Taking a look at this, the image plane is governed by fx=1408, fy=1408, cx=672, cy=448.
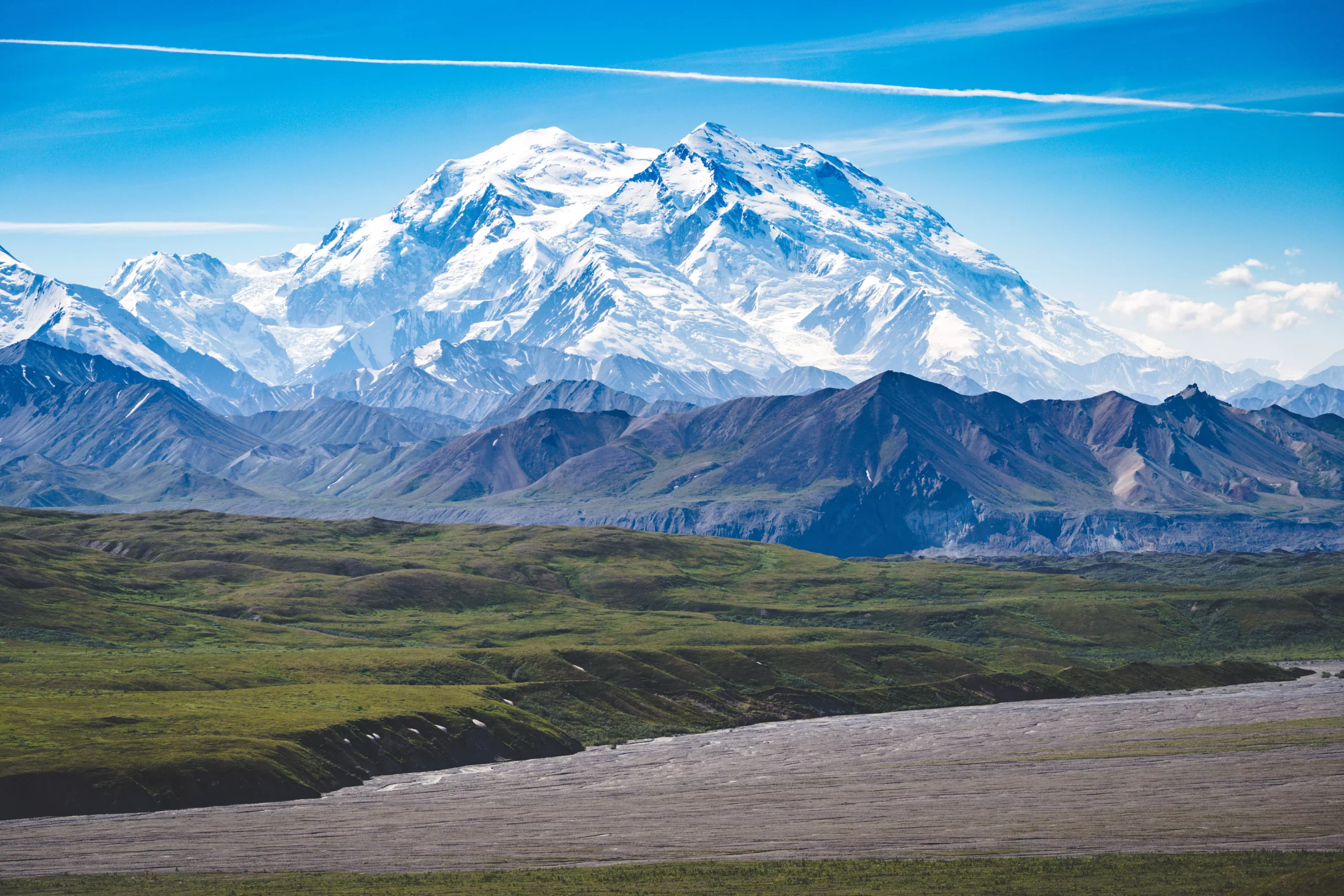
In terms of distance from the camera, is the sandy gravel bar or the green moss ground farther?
the sandy gravel bar

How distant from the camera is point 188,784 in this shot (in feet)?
450

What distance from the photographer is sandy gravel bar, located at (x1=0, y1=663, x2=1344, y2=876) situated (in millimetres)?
103812

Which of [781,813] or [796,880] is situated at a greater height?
[796,880]

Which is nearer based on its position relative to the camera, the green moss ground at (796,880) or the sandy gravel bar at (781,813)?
the green moss ground at (796,880)

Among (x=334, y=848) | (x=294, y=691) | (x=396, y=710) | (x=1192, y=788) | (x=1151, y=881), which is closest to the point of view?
(x=1151, y=881)

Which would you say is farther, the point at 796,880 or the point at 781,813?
the point at 781,813

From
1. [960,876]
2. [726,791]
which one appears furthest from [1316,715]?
[960,876]

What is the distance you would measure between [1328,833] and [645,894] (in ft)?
157

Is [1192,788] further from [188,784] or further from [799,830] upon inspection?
[188,784]

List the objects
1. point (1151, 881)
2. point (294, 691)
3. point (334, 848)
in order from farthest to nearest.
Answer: point (294, 691)
point (334, 848)
point (1151, 881)

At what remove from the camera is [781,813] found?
124m

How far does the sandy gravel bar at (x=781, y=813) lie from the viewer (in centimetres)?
10381

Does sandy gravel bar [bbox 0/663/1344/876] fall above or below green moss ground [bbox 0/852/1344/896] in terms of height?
below

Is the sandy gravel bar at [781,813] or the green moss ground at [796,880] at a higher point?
the green moss ground at [796,880]
